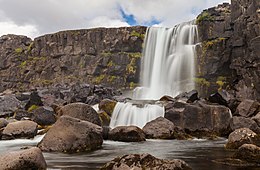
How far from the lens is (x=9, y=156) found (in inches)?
447

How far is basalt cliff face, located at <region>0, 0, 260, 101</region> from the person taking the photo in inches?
1652

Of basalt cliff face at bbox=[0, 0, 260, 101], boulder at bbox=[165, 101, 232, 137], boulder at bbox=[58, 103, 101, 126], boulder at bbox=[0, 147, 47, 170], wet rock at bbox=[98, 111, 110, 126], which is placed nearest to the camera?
boulder at bbox=[0, 147, 47, 170]

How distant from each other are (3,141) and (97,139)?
27.7 feet

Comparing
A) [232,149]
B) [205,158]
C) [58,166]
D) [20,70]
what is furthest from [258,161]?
[20,70]

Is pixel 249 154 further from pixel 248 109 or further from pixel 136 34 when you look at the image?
pixel 136 34

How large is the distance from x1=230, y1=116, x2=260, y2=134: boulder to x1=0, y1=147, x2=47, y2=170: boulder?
18624mm

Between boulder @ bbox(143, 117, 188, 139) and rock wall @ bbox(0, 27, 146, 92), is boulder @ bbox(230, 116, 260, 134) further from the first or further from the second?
rock wall @ bbox(0, 27, 146, 92)

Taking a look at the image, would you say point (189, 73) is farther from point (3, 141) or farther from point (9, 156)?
point (9, 156)

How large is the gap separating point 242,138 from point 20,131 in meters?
16.1

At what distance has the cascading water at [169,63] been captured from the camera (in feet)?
165

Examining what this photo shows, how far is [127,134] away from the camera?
22984 millimetres

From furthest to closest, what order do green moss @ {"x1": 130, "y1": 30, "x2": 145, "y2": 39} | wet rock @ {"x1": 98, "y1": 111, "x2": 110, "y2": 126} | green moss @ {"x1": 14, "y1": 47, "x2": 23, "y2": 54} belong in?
green moss @ {"x1": 14, "y1": 47, "x2": 23, "y2": 54}
green moss @ {"x1": 130, "y1": 30, "x2": 145, "y2": 39}
wet rock @ {"x1": 98, "y1": 111, "x2": 110, "y2": 126}

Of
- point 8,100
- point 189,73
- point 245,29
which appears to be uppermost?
point 245,29

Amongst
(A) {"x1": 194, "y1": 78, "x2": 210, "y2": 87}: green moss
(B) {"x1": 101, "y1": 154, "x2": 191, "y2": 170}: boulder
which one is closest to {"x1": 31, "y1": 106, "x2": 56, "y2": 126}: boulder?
(B) {"x1": 101, "y1": 154, "x2": 191, "y2": 170}: boulder
